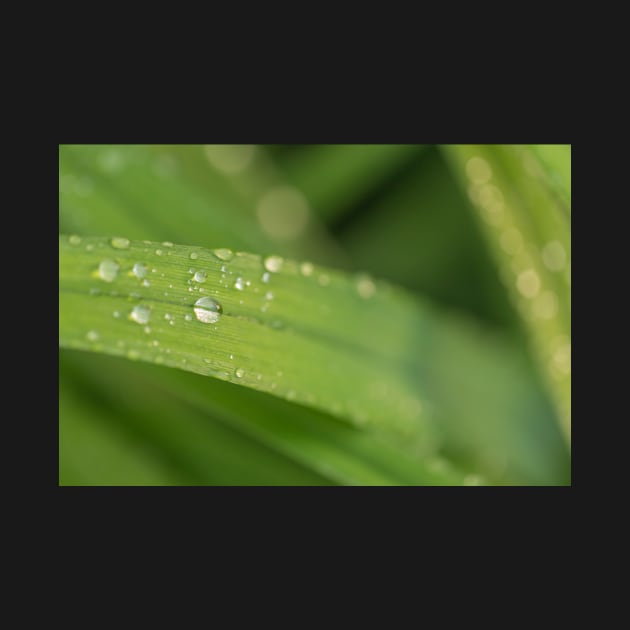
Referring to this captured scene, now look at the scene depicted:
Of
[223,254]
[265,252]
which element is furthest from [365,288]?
[223,254]

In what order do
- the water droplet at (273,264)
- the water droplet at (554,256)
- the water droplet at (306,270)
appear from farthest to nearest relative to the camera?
the water droplet at (554,256) → the water droplet at (306,270) → the water droplet at (273,264)

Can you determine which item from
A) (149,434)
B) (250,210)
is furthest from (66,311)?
(250,210)

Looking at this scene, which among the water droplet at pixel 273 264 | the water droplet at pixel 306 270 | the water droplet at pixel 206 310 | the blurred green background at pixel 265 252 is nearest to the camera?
the water droplet at pixel 206 310

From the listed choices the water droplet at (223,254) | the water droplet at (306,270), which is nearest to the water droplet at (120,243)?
the water droplet at (223,254)

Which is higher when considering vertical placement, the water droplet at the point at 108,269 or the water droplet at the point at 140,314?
the water droplet at the point at 108,269

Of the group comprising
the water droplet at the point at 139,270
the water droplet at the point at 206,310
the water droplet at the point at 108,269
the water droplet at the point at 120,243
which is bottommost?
the water droplet at the point at 206,310

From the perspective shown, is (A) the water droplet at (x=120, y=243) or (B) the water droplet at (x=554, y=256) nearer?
(A) the water droplet at (x=120, y=243)

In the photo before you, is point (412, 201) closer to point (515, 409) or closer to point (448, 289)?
point (448, 289)

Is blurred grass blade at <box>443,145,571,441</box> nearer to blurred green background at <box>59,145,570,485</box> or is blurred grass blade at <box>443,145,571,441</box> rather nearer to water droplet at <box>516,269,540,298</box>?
water droplet at <box>516,269,540,298</box>

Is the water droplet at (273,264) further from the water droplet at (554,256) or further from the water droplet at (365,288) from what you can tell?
the water droplet at (554,256)
